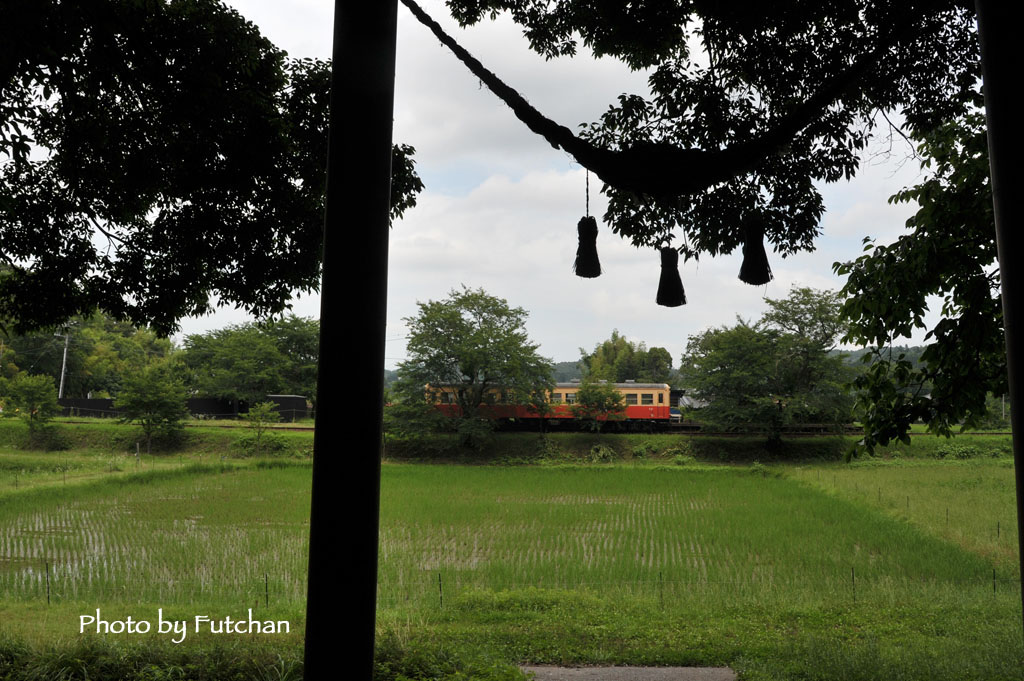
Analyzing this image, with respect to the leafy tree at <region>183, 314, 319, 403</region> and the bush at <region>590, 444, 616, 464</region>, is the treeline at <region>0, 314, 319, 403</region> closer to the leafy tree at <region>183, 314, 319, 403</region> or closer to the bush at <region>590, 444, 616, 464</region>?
the leafy tree at <region>183, 314, 319, 403</region>

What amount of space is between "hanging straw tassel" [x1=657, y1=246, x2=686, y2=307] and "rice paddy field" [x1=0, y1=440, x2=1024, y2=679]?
3.22 m

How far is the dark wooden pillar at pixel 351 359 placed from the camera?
185 cm

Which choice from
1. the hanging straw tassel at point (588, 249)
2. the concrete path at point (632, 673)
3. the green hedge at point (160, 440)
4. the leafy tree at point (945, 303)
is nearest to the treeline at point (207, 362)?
the green hedge at point (160, 440)

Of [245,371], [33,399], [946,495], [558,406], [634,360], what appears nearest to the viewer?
[946,495]

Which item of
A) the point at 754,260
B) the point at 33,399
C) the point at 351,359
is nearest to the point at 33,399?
the point at 33,399

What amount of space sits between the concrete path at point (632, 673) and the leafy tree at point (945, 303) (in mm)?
2106

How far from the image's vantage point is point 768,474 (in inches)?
853

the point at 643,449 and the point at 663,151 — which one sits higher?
the point at 663,151

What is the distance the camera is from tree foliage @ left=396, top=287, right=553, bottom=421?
2767cm

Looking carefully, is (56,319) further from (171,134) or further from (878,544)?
(878,544)

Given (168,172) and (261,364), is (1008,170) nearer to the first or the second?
(168,172)

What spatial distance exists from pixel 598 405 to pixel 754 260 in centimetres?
2438

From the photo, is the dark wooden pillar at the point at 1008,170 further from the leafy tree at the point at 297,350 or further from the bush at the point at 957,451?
the leafy tree at the point at 297,350

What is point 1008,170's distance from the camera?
180 centimetres
